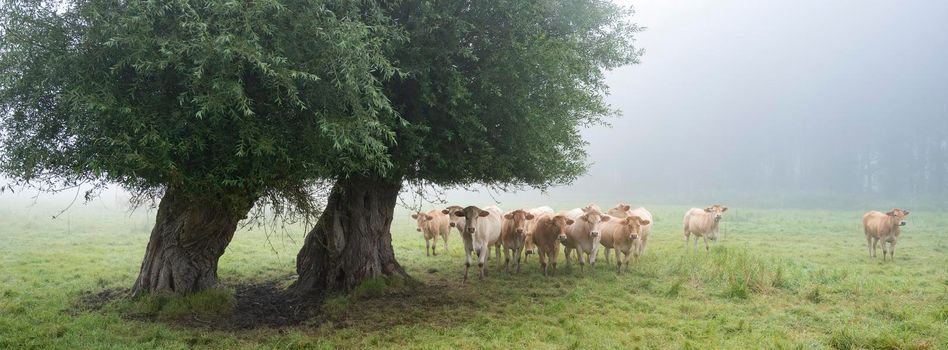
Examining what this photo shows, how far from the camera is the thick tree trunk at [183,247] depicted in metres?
10.1

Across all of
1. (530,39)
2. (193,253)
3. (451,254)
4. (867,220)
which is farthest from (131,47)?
(867,220)

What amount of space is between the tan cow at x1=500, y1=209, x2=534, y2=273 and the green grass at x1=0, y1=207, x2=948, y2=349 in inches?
25.9

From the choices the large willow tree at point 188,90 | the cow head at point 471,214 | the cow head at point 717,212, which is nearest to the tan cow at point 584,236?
the cow head at point 471,214

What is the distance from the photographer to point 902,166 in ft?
239

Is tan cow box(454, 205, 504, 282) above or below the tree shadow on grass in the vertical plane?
above

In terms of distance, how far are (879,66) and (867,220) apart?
103 metres

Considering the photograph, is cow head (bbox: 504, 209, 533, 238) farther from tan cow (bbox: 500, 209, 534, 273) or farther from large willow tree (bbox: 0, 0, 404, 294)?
large willow tree (bbox: 0, 0, 404, 294)

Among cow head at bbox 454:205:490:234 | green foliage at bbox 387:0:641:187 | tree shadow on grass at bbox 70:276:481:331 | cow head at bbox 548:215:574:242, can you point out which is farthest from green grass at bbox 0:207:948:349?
green foliage at bbox 387:0:641:187

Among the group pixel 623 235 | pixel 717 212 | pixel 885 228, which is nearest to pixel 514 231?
pixel 623 235

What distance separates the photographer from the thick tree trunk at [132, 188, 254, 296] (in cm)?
1015

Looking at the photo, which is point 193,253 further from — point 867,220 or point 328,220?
point 867,220

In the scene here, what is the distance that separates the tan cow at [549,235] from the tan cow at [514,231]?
330 mm

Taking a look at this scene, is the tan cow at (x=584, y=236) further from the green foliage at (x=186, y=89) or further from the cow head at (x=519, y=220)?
the green foliage at (x=186, y=89)

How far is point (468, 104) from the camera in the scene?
9273mm
